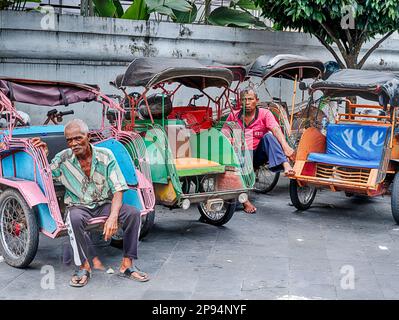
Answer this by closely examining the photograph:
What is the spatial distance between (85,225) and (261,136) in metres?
3.34

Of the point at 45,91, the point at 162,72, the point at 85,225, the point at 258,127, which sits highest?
the point at 162,72

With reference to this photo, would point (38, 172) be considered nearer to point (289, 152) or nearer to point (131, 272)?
point (131, 272)

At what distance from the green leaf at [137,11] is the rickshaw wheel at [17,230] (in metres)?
6.01

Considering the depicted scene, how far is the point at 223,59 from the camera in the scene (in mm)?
11320

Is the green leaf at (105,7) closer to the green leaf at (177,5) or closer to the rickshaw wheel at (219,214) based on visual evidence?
the green leaf at (177,5)

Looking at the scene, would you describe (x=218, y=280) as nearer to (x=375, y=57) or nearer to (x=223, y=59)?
(x=223, y=59)

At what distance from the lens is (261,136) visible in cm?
787

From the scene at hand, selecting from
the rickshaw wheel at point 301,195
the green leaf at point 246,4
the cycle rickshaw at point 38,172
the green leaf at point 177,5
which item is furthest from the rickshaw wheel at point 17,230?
the green leaf at point 246,4

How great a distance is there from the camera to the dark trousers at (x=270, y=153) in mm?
7660

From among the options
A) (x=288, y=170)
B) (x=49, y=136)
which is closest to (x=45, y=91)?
(x=49, y=136)

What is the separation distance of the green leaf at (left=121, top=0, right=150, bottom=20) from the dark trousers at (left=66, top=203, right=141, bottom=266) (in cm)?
634

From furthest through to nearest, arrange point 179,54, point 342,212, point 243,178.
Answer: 1. point 179,54
2. point 342,212
3. point 243,178

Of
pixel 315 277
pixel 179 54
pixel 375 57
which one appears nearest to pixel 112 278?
pixel 315 277

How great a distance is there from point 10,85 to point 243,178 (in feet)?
8.17
